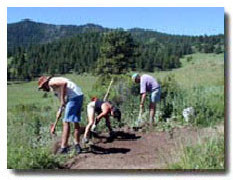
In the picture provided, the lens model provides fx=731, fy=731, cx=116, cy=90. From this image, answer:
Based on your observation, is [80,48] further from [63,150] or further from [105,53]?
[63,150]

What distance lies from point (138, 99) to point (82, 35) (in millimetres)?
795

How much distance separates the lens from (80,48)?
22.5 ft

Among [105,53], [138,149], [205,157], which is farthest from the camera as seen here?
[105,53]

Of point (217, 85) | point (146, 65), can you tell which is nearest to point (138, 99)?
point (146, 65)

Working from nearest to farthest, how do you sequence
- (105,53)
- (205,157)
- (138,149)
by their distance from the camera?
(205,157), (138,149), (105,53)

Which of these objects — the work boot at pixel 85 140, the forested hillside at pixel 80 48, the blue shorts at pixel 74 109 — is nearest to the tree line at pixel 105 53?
the forested hillside at pixel 80 48

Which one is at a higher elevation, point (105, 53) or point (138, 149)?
point (105, 53)

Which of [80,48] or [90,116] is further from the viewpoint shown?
[80,48]

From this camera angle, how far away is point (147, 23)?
6660mm

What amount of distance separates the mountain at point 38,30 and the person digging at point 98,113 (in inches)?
26.0

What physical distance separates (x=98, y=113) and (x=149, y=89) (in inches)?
20.6

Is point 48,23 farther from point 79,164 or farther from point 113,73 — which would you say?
point 79,164

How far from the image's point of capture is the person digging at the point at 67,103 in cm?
671
